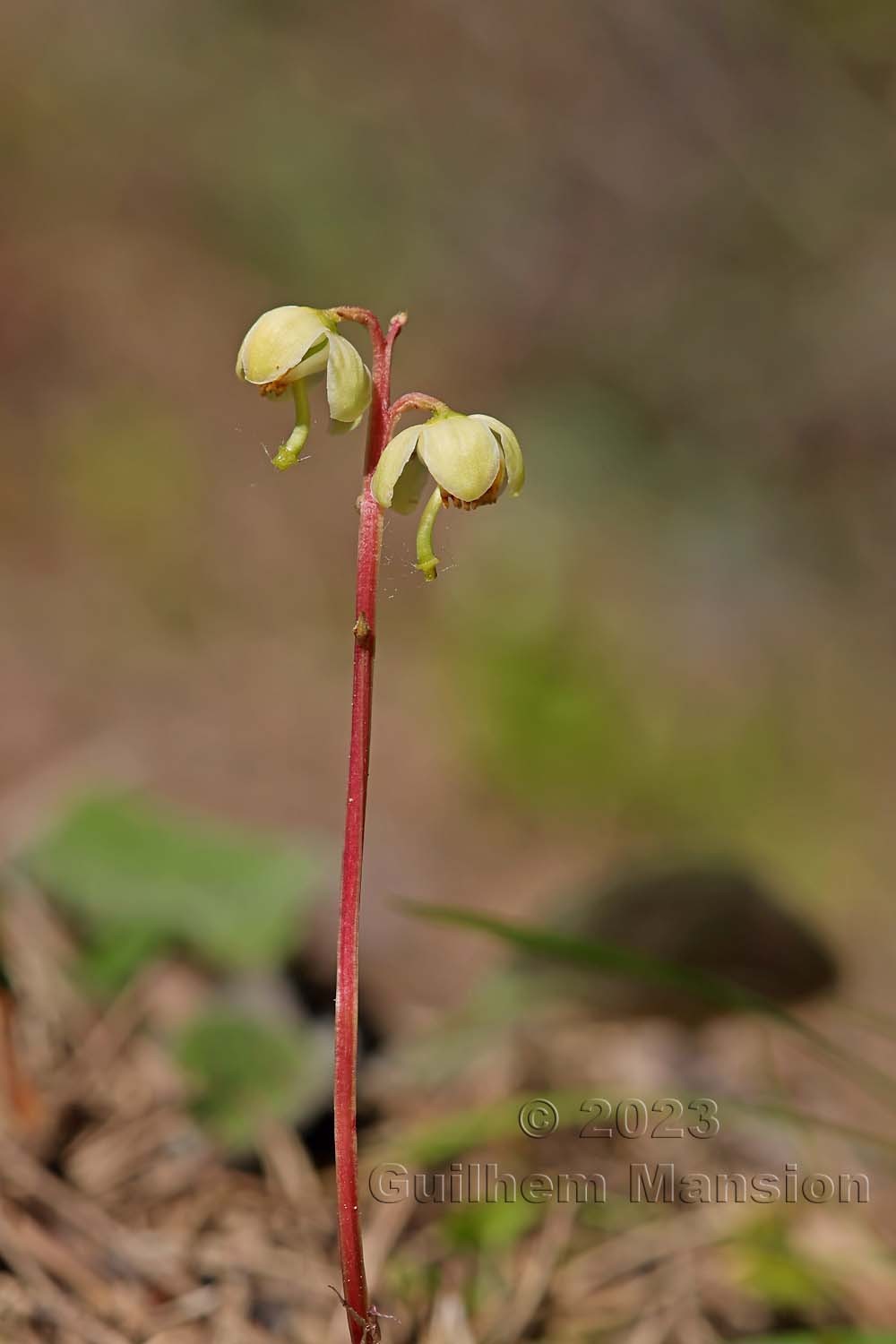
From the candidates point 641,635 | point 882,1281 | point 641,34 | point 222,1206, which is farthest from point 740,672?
point 641,34

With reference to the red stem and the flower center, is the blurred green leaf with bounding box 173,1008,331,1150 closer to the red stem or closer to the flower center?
the red stem

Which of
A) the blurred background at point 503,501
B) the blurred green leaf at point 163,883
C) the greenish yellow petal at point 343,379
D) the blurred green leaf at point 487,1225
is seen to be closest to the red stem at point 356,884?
the greenish yellow petal at point 343,379

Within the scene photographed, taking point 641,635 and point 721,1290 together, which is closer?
point 721,1290

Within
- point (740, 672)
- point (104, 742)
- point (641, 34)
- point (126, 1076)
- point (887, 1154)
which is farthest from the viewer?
point (641, 34)

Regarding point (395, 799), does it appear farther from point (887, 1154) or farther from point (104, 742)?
point (887, 1154)

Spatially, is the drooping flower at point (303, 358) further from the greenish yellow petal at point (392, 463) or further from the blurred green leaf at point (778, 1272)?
the blurred green leaf at point (778, 1272)

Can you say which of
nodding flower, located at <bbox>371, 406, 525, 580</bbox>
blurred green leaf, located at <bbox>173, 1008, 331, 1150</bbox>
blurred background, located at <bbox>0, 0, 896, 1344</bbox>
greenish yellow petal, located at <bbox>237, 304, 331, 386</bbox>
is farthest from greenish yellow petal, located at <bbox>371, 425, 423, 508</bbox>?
blurred background, located at <bbox>0, 0, 896, 1344</bbox>

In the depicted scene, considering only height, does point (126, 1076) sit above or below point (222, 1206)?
above
